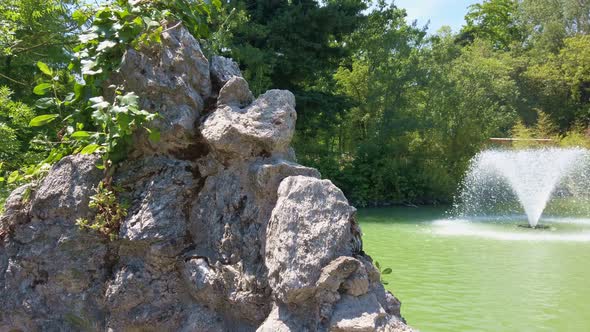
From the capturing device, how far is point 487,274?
716 centimetres

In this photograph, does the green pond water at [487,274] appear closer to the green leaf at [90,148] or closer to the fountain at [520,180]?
the fountain at [520,180]

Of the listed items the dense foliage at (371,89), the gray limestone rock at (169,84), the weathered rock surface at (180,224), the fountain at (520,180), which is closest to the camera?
the weathered rock surface at (180,224)

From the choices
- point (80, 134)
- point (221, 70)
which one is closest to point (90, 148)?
point (80, 134)

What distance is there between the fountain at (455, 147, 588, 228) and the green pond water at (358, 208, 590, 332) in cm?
185

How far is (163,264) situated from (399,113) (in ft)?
55.4

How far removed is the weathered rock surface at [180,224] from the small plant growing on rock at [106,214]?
0.17ft

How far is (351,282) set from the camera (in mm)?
1809

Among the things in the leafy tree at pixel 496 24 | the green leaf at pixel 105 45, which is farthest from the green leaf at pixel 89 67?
the leafy tree at pixel 496 24

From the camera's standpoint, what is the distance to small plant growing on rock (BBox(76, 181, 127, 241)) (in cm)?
226

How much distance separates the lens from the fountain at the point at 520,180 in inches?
562

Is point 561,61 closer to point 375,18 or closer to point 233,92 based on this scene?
point 375,18

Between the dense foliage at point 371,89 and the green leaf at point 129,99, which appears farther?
the dense foliage at point 371,89

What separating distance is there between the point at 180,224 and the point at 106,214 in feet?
1.04

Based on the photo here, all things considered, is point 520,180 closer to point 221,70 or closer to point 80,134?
point 221,70
